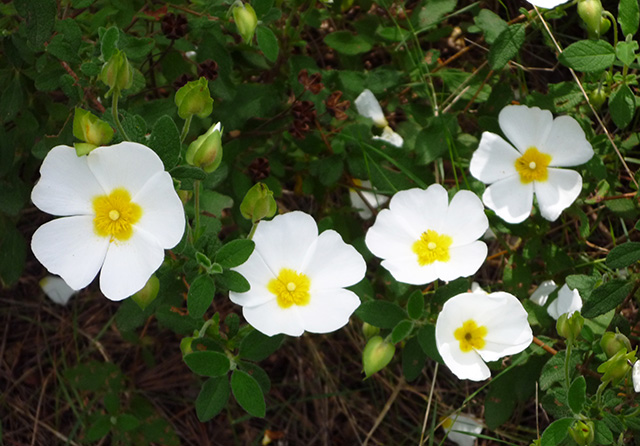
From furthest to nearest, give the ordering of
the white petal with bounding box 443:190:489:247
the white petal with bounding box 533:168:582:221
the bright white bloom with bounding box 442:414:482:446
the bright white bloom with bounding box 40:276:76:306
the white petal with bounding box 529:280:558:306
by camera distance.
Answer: the bright white bloom with bounding box 40:276:76:306, the bright white bloom with bounding box 442:414:482:446, the white petal with bounding box 529:280:558:306, the white petal with bounding box 533:168:582:221, the white petal with bounding box 443:190:489:247

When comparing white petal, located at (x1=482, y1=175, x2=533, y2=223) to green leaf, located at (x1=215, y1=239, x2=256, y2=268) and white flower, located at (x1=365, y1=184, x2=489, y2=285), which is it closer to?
white flower, located at (x1=365, y1=184, x2=489, y2=285)

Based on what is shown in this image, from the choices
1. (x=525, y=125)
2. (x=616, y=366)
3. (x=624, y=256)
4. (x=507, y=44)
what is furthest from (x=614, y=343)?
(x=507, y=44)

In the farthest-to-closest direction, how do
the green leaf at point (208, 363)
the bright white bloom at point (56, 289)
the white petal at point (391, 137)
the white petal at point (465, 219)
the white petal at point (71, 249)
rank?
the bright white bloom at point (56, 289) → the white petal at point (391, 137) → the white petal at point (465, 219) → the green leaf at point (208, 363) → the white petal at point (71, 249)

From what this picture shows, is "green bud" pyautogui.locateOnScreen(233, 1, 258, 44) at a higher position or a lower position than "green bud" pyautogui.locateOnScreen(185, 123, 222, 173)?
higher

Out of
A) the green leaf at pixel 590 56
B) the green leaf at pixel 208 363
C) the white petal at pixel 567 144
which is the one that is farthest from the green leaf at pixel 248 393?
the green leaf at pixel 590 56

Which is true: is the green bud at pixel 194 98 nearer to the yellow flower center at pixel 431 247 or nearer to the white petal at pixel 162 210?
the white petal at pixel 162 210

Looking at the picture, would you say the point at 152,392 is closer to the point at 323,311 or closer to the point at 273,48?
the point at 323,311

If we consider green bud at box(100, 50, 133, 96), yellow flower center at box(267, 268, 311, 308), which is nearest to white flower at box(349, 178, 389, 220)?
yellow flower center at box(267, 268, 311, 308)

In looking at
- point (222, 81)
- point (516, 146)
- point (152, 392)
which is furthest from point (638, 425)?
point (152, 392)
